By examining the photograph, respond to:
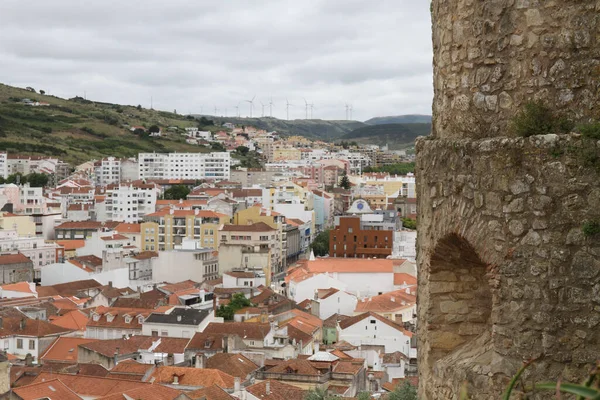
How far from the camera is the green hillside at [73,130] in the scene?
12350 cm

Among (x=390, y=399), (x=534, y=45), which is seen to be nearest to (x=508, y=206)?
(x=534, y=45)

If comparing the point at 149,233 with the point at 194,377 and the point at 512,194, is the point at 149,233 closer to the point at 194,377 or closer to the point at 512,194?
the point at 194,377

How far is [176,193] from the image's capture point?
96.9 m

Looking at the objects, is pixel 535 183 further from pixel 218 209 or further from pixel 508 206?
pixel 218 209

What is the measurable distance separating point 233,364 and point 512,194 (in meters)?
31.5

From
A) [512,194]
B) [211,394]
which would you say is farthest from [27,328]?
[512,194]

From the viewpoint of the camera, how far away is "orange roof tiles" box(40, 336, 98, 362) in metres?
39.8

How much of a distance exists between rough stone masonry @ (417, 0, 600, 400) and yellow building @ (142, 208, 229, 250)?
67246mm

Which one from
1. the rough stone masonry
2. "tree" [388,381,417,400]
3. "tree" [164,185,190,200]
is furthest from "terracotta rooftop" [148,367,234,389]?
"tree" [164,185,190,200]

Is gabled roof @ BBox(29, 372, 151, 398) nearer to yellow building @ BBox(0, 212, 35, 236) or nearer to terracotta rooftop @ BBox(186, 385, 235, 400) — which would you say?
terracotta rooftop @ BBox(186, 385, 235, 400)

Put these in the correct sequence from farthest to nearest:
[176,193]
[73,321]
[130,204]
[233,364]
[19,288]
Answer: [176,193], [130,204], [19,288], [73,321], [233,364]

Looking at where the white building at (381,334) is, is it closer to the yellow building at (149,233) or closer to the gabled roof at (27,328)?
the gabled roof at (27,328)

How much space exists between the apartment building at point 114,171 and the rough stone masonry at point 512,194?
11294cm

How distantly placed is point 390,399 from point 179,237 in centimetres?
5235
